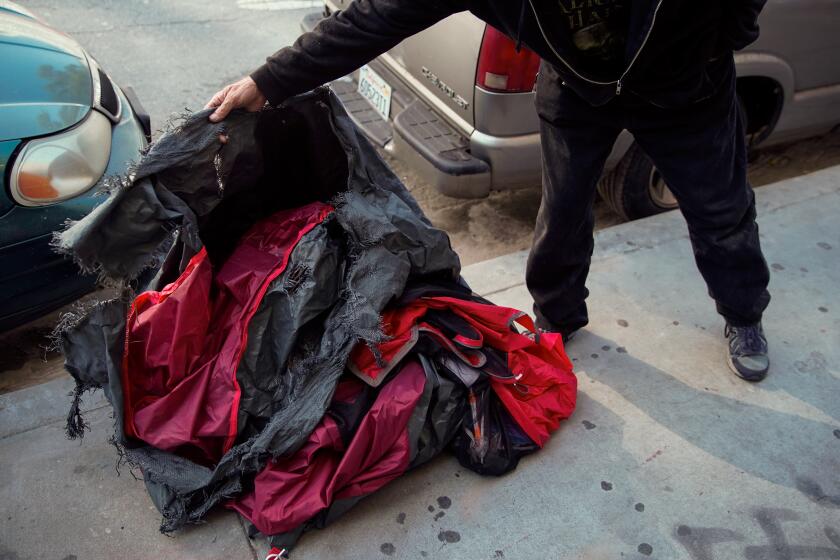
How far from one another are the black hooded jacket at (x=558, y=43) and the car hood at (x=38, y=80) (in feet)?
3.90

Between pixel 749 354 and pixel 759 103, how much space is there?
1.74 metres

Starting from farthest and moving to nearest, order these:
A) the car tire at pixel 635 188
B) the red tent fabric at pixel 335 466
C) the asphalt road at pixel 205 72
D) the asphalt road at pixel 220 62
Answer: the asphalt road at pixel 220 62 < the asphalt road at pixel 205 72 < the car tire at pixel 635 188 < the red tent fabric at pixel 335 466

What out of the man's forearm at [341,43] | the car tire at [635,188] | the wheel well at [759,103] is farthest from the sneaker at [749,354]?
the man's forearm at [341,43]

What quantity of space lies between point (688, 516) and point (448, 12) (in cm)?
166

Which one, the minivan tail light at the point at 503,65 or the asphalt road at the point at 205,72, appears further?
the asphalt road at the point at 205,72

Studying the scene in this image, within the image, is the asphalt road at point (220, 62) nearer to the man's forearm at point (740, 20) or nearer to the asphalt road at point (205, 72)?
the asphalt road at point (205, 72)

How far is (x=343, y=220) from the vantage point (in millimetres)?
2031

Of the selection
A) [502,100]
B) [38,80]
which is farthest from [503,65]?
[38,80]

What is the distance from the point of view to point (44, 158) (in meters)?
2.47

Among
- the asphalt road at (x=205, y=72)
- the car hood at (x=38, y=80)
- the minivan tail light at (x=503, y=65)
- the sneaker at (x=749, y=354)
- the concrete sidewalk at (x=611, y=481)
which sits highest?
the minivan tail light at (x=503, y=65)

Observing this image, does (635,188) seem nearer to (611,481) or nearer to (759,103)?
(759,103)

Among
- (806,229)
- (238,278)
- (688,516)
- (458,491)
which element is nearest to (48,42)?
(238,278)

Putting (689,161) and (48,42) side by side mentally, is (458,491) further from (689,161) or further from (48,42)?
(48,42)

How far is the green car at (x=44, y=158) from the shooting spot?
2.43 meters
